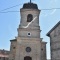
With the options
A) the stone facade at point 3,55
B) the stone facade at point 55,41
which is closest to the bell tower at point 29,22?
the stone facade at point 55,41

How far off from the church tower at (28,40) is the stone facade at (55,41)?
9.52 m

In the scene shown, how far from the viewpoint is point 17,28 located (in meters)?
33.4

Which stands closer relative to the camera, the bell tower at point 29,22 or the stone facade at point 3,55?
the bell tower at point 29,22

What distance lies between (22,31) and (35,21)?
10.3ft

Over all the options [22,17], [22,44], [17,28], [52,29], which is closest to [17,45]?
[22,44]

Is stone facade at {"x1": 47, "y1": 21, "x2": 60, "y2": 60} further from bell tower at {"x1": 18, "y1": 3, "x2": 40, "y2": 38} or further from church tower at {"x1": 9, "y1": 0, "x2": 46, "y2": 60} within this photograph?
bell tower at {"x1": 18, "y1": 3, "x2": 40, "y2": 38}

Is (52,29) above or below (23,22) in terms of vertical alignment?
below

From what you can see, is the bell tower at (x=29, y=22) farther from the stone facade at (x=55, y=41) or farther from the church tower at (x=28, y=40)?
the stone facade at (x=55, y=41)

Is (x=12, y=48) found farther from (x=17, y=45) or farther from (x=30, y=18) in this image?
(x=30, y=18)

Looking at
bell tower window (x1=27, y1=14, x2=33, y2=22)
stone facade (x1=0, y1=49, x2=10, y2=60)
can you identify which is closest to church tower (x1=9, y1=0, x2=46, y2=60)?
bell tower window (x1=27, y1=14, x2=33, y2=22)

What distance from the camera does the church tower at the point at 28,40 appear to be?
3203 centimetres

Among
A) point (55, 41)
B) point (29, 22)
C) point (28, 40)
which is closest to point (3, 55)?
point (28, 40)

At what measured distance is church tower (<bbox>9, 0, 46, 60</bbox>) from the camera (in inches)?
1261

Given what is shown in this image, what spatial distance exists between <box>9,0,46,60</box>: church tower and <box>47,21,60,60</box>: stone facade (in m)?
9.52
